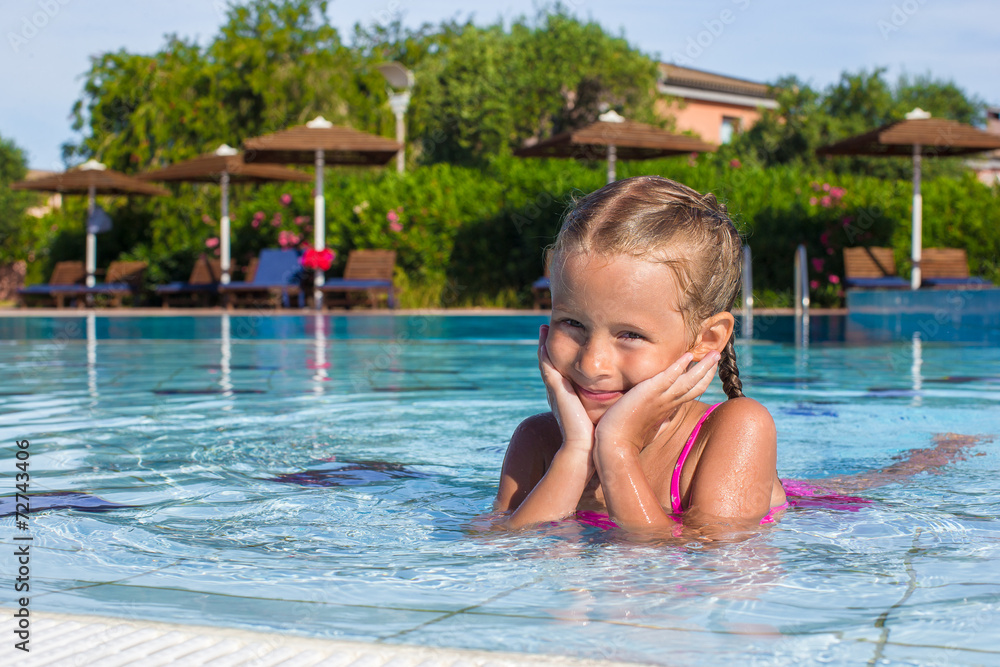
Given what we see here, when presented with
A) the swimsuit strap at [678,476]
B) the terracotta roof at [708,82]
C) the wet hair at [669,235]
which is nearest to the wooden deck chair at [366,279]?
the swimsuit strap at [678,476]

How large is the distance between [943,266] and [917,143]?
233 centimetres

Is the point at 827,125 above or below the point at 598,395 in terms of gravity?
above

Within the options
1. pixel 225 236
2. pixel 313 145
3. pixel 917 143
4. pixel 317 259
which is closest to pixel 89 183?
pixel 225 236

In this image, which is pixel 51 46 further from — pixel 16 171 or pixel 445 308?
pixel 16 171

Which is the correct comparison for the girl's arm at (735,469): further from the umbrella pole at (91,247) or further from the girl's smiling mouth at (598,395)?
the umbrella pole at (91,247)

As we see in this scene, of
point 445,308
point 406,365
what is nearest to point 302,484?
point 406,365

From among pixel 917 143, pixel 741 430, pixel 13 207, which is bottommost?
pixel 741 430

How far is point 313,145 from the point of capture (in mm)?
17438

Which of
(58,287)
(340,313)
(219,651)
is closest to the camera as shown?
(219,651)

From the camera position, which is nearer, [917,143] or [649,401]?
[649,401]

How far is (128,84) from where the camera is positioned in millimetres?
23891

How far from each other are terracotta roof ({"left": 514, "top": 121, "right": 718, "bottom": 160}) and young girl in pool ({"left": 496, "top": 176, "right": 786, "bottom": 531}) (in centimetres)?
1434

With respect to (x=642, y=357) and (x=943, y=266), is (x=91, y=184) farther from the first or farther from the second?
(x=642, y=357)

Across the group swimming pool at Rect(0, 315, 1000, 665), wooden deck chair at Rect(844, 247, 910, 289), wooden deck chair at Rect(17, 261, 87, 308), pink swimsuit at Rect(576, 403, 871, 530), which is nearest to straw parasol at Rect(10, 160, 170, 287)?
wooden deck chair at Rect(17, 261, 87, 308)
